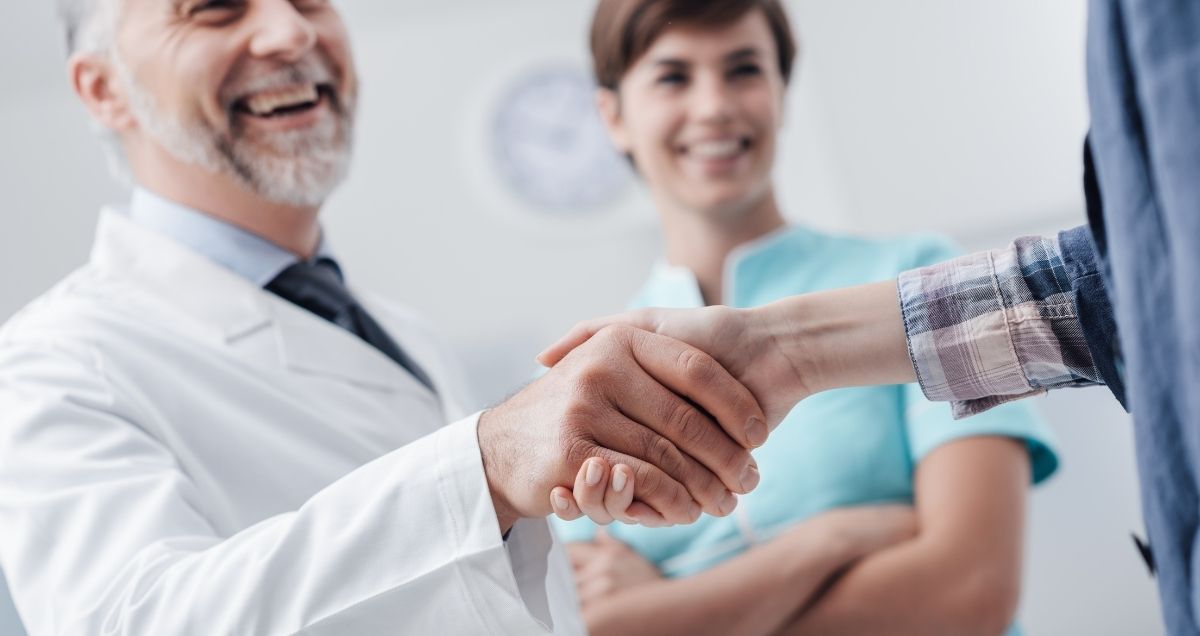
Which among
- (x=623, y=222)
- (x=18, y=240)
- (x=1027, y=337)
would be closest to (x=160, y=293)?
(x=1027, y=337)

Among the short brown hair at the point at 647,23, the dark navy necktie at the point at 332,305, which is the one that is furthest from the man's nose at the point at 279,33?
the short brown hair at the point at 647,23

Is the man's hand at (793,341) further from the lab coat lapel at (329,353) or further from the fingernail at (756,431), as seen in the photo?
the lab coat lapel at (329,353)

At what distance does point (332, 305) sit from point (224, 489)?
0.30m

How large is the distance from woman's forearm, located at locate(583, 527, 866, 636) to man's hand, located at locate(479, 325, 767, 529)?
0.22 m

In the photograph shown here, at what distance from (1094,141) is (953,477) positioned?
2.08 feet

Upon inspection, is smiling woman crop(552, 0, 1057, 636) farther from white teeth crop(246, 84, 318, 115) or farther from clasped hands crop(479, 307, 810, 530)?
white teeth crop(246, 84, 318, 115)

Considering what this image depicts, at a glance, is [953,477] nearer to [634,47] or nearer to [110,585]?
[634,47]

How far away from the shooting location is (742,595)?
41.5 inches

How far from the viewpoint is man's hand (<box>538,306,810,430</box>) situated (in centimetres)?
88

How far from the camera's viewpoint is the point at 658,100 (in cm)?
136

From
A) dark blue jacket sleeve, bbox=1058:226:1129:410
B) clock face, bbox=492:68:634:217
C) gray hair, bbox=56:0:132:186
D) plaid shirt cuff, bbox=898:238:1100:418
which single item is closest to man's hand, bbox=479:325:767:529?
plaid shirt cuff, bbox=898:238:1100:418

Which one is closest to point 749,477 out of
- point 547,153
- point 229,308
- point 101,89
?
point 229,308

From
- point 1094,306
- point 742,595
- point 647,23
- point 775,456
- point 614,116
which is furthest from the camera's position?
point 614,116

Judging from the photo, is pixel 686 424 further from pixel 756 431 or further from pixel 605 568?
pixel 605 568
